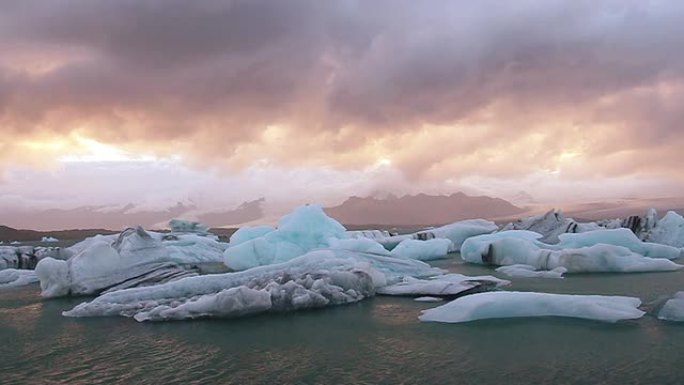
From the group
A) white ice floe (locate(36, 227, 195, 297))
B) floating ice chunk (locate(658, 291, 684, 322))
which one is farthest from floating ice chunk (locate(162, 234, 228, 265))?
floating ice chunk (locate(658, 291, 684, 322))

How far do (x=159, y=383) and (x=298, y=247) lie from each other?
Answer: 15.1 meters

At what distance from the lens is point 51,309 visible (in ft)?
48.2

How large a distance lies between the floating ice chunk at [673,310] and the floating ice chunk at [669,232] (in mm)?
20107

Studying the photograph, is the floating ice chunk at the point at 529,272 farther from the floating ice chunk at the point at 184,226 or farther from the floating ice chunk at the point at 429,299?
the floating ice chunk at the point at 184,226

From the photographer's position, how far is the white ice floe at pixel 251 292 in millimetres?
12219

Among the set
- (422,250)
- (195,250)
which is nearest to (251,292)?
(422,250)

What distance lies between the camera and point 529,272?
1911cm

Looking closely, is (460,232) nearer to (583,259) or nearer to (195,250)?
(583,259)

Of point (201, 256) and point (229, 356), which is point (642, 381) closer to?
point (229, 356)

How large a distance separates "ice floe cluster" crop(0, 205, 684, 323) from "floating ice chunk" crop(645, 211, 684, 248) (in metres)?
0.04

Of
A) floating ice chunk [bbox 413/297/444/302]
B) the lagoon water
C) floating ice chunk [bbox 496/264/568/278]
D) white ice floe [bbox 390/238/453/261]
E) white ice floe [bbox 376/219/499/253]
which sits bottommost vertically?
the lagoon water

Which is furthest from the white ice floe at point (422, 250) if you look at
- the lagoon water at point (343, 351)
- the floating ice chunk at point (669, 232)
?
the lagoon water at point (343, 351)

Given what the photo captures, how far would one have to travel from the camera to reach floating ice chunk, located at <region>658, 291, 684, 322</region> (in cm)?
1016

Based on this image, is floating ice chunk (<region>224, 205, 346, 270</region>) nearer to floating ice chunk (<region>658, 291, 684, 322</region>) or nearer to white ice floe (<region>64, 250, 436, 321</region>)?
white ice floe (<region>64, 250, 436, 321</region>)
